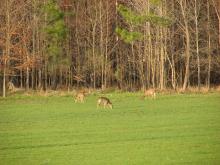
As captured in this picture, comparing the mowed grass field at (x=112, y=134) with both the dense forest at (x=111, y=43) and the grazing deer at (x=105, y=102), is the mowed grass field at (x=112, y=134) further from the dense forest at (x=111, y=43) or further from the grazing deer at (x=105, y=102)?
the dense forest at (x=111, y=43)

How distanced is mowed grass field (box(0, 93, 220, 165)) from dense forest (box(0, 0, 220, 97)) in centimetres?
1919

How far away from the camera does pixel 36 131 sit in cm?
2683

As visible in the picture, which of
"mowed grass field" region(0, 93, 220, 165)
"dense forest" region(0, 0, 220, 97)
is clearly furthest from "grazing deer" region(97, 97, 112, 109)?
"dense forest" region(0, 0, 220, 97)

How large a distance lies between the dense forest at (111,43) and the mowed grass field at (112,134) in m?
19.2

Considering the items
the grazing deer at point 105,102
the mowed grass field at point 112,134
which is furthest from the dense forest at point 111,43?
the grazing deer at point 105,102

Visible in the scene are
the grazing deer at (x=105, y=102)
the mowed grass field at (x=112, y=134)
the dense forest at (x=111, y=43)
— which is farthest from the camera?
the dense forest at (x=111, y=43)

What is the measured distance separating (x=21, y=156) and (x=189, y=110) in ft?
53.7

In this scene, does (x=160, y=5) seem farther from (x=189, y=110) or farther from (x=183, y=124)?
(x=183, y=124)

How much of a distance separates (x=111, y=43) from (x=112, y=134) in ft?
144

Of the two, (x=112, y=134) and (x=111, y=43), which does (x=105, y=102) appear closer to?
(x=112, y=134)

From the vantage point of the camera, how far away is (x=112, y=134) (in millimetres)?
24984

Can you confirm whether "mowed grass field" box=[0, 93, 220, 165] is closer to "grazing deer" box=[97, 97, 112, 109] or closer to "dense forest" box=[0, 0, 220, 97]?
"grazing deer" box=[97, 97, 112, 109]

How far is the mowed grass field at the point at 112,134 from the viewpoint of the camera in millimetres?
19516

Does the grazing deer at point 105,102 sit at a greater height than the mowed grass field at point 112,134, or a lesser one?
greater
